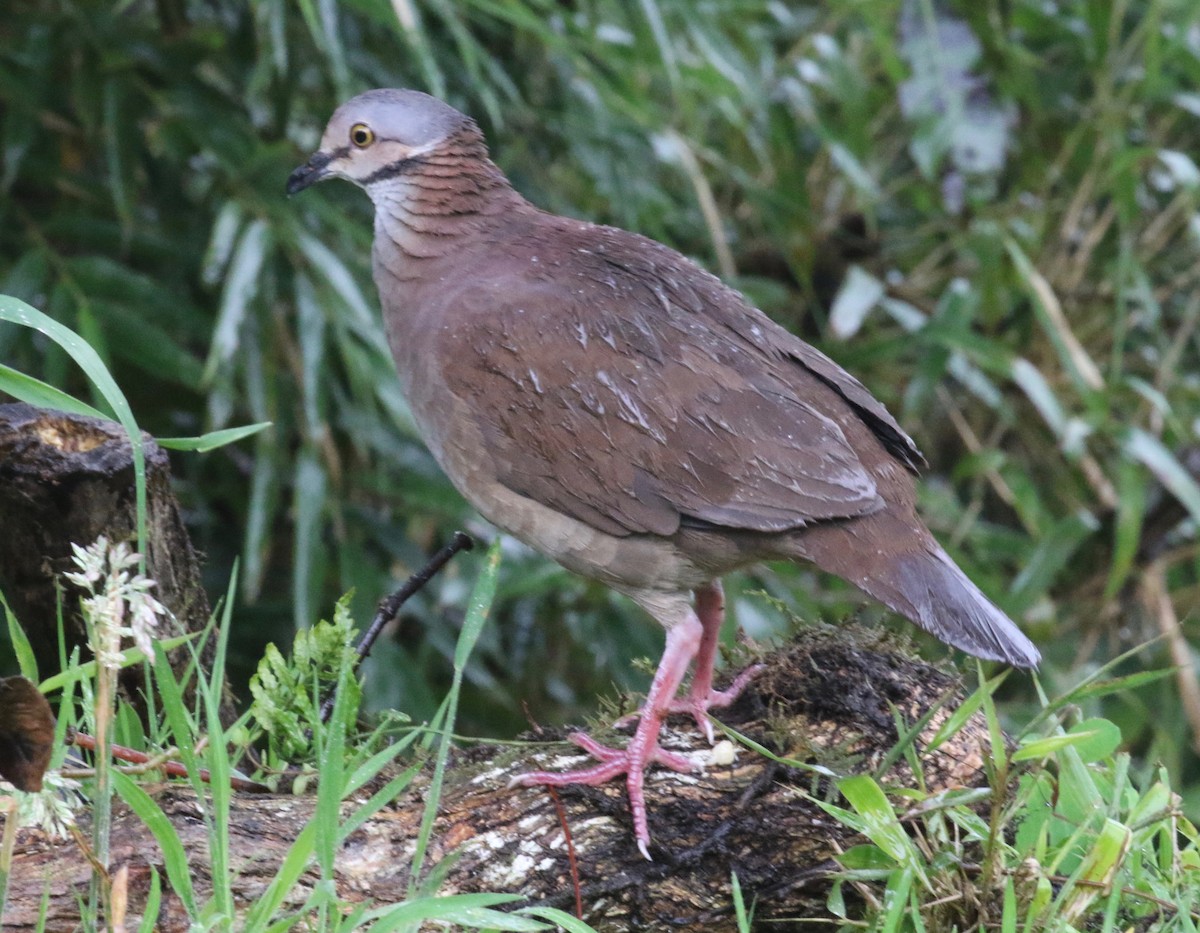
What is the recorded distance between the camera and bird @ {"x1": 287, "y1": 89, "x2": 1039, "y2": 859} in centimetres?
274

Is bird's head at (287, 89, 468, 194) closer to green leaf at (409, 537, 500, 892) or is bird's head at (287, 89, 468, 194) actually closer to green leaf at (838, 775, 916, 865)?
green leaf at (409, 537, 500, 892)

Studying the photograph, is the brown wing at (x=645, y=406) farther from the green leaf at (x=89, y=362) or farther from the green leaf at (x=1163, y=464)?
the green leaf at (x=1163, y=464)

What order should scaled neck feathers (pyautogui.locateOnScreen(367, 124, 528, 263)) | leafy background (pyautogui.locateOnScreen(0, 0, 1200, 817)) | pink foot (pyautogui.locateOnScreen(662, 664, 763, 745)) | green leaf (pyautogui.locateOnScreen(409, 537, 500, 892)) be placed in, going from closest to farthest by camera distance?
green leaf (pyautogui.locateOnScreen(409, 537, 500, 892)) < pink foot (pyautogui.locateOnScreen(662, 664, 763, 745)) < scaled neck feathers (pyautogui.locateOnScreen(367, 124, 528, 263)) < leafy background (pyautogui.locateOnScreen(0, 0, 1200, 817))

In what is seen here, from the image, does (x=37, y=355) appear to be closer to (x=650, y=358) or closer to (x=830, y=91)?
(x=650, y=358)

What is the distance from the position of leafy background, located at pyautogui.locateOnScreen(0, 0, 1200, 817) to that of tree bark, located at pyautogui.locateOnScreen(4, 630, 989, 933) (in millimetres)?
1176


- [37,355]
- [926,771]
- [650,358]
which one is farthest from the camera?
[37,355]

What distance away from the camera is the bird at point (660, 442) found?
2.74m

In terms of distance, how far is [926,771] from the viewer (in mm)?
2445

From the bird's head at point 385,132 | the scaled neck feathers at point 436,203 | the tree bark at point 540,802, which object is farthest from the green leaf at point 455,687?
the bird's head at point 385,132

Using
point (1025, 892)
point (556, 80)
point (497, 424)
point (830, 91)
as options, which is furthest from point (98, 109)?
point (1025, 892)

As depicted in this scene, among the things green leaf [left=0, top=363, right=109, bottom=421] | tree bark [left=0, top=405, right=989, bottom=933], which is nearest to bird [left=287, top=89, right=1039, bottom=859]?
tree bark [left=0, top=405, right=989, bottom=933]

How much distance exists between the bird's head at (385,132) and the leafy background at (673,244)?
1.69 ft

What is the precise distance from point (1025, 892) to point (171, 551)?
61.9 inches

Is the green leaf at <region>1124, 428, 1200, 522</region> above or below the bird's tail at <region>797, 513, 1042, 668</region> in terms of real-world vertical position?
below
